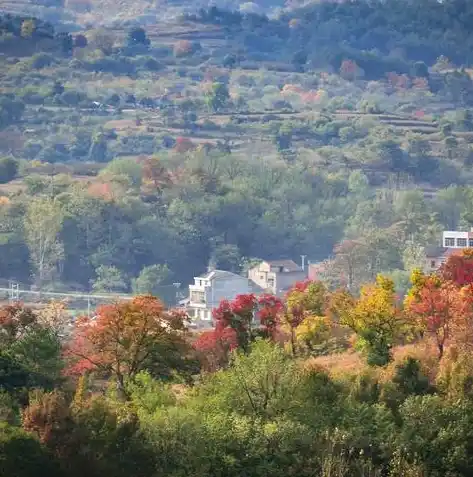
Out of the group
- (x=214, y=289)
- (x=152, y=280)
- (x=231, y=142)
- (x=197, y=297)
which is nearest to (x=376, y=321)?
(x=197, y=297)

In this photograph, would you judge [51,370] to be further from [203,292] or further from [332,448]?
[203,292]

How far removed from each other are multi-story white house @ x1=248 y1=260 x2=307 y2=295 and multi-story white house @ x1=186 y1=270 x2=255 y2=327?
4.46 ft

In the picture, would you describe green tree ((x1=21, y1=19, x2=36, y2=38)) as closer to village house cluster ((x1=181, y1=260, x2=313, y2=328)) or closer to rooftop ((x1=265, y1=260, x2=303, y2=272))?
village house cluster ((x1=181, y1=260, x2=313, y2=328))

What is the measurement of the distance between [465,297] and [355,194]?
196 feet

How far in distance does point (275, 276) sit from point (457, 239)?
670cm

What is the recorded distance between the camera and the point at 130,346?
35.1m

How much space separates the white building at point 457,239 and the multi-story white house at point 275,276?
Result: 531 cm

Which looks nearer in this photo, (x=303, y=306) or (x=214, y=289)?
(x=303, y=306)

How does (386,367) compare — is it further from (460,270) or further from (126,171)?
(126,171)

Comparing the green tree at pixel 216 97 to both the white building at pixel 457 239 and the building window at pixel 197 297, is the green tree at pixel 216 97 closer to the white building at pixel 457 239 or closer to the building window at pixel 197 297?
the white building at pixel 457 239

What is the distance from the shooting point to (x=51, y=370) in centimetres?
3456

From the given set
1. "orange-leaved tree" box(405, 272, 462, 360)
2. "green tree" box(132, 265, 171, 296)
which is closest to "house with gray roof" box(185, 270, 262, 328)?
"green tree" box(132, 265, 171, 296)

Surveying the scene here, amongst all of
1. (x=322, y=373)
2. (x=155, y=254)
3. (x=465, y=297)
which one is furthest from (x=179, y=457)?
(x=155, y=254)

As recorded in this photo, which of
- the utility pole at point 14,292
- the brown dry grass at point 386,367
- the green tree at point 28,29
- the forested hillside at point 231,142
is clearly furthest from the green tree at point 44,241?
the green tree at point 28,29
